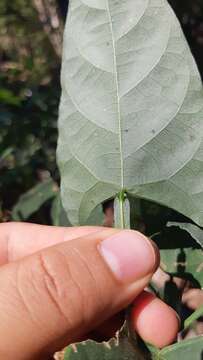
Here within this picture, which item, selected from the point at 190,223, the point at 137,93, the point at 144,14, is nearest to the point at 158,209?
the point at 190,223

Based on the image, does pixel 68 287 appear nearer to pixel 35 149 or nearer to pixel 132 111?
pixel 132 111

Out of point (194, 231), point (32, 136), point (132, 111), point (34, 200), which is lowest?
point (34, 200)

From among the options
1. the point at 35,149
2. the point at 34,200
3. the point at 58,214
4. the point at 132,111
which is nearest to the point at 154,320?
the point at 132,111

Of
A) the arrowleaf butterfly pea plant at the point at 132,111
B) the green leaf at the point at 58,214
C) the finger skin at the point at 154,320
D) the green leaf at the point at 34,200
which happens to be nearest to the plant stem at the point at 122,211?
the arrowleaf butterfly pea plant at the point at 132,111

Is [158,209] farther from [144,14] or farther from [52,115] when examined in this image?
[52,115]

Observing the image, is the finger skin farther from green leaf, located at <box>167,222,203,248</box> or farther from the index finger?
the index finger
